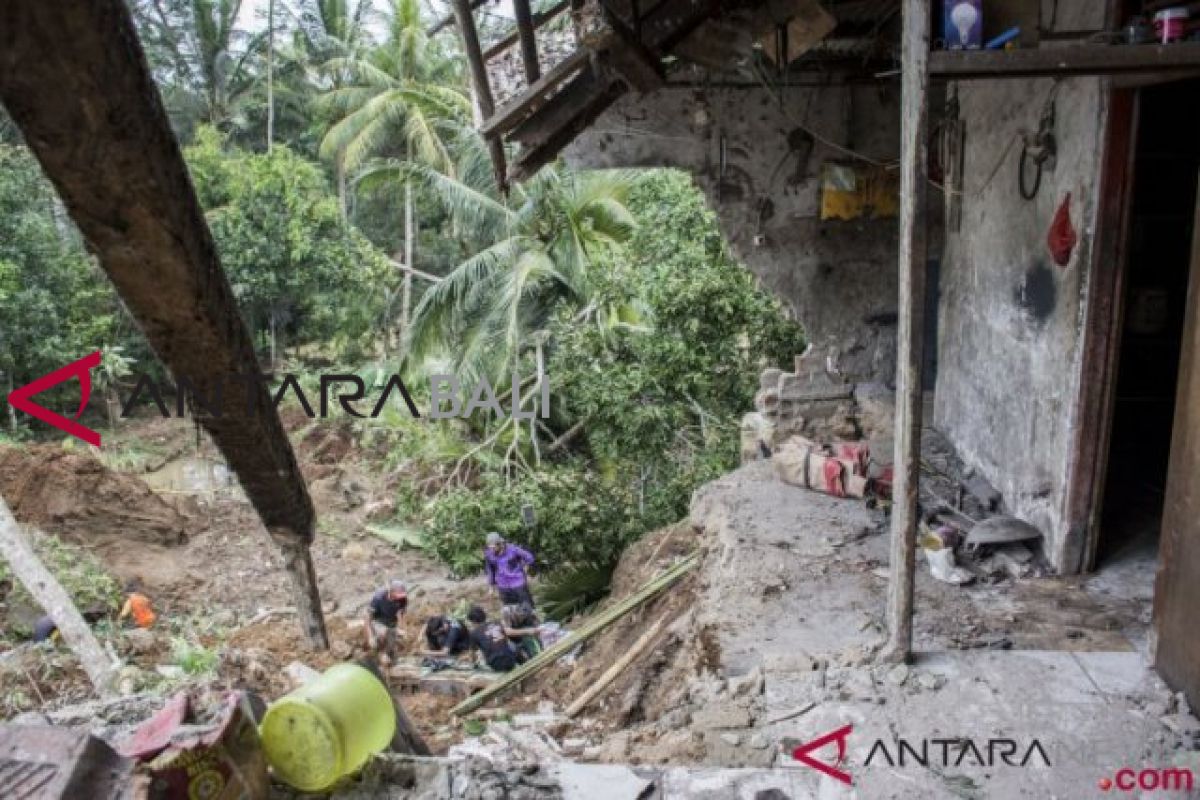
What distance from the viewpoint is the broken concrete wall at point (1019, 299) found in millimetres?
4859

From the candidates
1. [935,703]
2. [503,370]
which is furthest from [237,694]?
[503,370]

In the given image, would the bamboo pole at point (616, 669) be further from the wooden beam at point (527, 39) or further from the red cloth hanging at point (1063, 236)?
the wooden beam at point (527, 39)

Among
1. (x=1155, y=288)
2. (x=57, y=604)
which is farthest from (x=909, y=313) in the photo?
(x=57, y=604)

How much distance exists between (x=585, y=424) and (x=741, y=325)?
95.6 inches

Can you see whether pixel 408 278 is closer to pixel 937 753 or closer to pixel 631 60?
pixel 631 60

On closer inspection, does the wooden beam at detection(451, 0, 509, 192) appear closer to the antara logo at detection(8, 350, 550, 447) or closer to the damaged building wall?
the antara logo at detection(8, 350, 550, 447)

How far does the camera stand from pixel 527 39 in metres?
5.86

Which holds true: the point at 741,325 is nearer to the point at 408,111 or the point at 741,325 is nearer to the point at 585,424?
the point at 585,424

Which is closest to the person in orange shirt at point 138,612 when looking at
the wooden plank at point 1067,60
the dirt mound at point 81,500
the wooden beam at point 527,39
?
the dirt mound at point 81,500

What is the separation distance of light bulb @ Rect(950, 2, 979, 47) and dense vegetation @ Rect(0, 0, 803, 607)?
5600 mm

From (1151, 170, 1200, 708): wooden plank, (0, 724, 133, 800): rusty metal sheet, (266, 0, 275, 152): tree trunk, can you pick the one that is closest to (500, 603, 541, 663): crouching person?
(1151, 170, 1200, 708): wooden plank

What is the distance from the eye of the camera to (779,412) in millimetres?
8352

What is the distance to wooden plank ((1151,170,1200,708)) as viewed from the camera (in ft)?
12.1

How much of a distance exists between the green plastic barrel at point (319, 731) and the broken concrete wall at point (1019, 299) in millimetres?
4286
